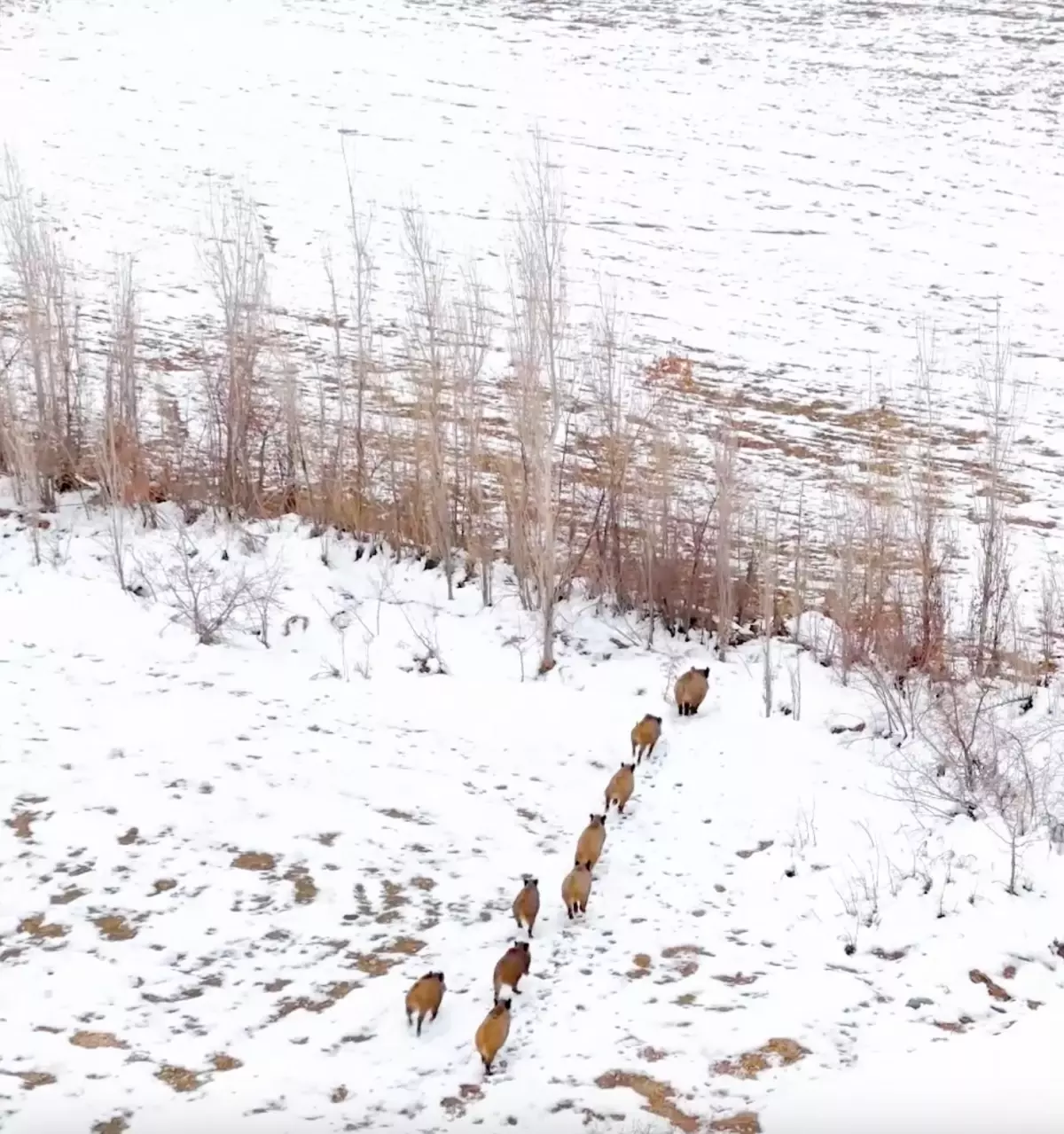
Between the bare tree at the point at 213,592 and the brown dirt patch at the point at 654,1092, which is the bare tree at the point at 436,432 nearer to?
the bare tree at the point at 213,592

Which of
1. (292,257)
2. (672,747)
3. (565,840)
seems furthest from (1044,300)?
(565,840)

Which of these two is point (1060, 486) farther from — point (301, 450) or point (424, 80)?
point (424, 80)

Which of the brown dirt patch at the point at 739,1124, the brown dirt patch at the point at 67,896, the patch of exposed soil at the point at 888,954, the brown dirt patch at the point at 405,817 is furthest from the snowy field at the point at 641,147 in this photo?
the brown dirt patch at the point at 739,1124

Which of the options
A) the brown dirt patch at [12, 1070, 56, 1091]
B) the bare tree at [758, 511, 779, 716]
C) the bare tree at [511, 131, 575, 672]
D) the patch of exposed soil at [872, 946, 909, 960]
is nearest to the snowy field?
the bare tree at [758, 511, 779, 716]

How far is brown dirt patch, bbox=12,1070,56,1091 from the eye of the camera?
4250 mm

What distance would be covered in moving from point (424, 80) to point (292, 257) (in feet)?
38.0

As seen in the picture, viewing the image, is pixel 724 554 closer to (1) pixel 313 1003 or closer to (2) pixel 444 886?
(2) pixel 444 886

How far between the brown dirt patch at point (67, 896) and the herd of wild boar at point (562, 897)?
187 cm

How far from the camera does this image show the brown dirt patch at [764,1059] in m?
4.42

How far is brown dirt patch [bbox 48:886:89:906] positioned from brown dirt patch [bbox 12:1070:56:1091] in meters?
1.16

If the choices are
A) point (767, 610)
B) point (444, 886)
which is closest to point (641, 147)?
point (767, 610)

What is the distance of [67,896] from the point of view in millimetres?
5445

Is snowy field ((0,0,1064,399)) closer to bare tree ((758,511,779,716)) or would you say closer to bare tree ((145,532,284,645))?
bare tree ((758,511,779,716))

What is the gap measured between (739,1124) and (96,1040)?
2623mm
